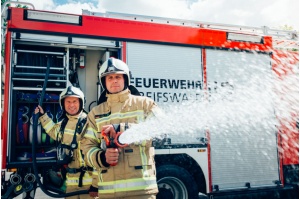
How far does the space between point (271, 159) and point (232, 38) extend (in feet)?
7.41

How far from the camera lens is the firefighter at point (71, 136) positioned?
3918mm

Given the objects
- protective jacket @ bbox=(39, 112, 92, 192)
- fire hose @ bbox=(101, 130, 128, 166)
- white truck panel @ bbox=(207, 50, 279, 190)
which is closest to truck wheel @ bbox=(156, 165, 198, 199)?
white truck panel @ bbox=(207, 50, 279, 190)

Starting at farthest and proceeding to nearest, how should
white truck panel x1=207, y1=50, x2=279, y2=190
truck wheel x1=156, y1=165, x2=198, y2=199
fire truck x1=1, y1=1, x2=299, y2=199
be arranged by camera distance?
1. white truck panel x1=207, y1=50, x2=279, y2=190
2. truck wheel x1=156, y1=165, x2=198, y2=199
3. fire truck x1=1, y1=1, x2=299, y2=199

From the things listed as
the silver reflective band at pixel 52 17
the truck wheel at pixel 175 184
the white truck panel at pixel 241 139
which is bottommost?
the truck wheel at pixel 175 184

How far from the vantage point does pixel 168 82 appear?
491 cm

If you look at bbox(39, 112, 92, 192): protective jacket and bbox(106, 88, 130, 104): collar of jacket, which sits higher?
bbox(106, 88, 130, 104): collar of jacket

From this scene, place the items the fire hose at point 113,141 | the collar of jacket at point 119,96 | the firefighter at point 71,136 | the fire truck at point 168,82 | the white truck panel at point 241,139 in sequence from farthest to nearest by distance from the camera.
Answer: the white truck panel at point 241,139, the fire truck at point 168,82, the firefighter at point 71,136, the collar of jacket at point 119,96, the fire hose at point 113,141

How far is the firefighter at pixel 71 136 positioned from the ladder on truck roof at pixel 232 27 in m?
1.51

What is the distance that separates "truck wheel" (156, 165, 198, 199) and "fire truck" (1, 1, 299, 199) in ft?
0.05

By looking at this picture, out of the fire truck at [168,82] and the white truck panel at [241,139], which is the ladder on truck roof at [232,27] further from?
the white truck panel at [241,139]

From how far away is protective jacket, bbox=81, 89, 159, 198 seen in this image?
2.52 m

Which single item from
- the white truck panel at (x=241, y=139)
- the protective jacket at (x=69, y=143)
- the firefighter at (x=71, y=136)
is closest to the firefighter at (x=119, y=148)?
the firefighter at (x=71, y=136)

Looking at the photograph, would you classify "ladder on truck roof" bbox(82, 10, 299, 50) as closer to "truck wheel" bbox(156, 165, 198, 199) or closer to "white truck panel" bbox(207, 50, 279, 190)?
"white truck panel" bbox(207, 50, 279, 190)

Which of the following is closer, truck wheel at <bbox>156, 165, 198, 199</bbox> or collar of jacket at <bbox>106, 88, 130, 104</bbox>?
collar of jacket at <bbox>106, 88, 130, 104</bbox>
